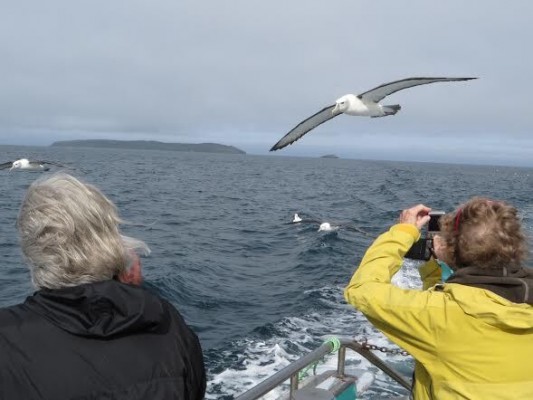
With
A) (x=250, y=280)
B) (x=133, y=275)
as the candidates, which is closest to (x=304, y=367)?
(x=133, y=275)

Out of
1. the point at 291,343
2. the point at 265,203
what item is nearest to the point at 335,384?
the point at 291,343

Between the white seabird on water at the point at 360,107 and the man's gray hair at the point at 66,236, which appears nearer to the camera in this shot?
the man's gray hair at the point at 66,236

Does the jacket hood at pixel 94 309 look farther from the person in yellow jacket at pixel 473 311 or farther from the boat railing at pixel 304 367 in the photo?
the boat railing at pixel 304 367

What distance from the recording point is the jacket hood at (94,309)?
128 centimetres

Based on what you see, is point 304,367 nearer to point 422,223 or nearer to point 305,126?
point 422,223

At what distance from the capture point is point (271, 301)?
9992 mm

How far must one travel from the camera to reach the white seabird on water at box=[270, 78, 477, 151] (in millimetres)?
7848

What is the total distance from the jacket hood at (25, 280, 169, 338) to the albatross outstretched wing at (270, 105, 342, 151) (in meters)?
7.14

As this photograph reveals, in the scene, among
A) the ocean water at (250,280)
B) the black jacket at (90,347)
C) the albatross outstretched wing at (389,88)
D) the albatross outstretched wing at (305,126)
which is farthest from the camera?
the albatross outstretched wing at (305,126)

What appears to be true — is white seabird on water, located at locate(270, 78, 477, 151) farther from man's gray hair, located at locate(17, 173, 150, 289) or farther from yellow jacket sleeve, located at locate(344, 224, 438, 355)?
man's gray hair, located at locate(17, 173, 150, 289)

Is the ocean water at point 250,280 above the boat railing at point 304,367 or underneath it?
underneath

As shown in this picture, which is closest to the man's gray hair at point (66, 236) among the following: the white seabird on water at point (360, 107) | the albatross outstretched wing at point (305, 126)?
the white seabird on water at point (360, 107)

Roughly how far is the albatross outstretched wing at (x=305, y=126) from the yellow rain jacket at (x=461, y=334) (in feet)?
21.5

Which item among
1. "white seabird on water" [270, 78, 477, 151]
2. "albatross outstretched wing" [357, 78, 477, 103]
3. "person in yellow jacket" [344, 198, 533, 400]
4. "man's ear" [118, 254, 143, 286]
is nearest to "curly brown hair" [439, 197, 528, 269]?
"person in yellow jacket" [344, 198, 533, 400]
